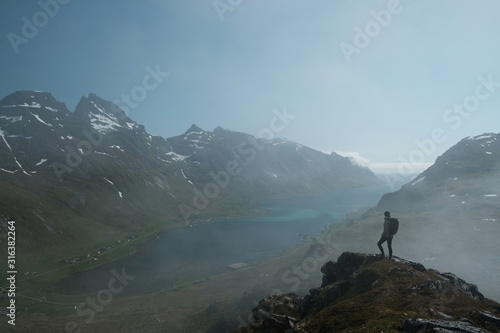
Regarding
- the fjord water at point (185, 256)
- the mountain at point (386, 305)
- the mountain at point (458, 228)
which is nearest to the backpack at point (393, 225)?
the mountain at point (386, 305)

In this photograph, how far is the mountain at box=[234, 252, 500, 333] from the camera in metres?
16.9

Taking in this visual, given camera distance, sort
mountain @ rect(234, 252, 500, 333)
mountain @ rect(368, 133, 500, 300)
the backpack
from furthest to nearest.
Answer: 1. mountain @ rect(368, 133, 500, 300)
2. the backpack
3. mountain @ rect(234, 252, 500, 333)

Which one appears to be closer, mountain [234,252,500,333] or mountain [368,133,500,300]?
mountain [234,252,500,333]

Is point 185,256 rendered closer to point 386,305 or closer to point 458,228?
point 458,228

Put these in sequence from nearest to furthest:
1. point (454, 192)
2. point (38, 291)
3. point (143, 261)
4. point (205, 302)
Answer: point (205, 302), point (38, 291), point (143, 261), point (454, 192)

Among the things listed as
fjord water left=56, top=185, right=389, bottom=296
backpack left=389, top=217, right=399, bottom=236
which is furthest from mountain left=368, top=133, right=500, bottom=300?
backpack left=389, top=217, right=399, bottom=236

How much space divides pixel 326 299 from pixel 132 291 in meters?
83.2

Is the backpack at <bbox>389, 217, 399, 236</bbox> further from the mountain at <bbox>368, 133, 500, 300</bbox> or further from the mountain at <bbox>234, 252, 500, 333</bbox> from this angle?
the mountain at <bbox>368, 133, 500, 300</bbox>

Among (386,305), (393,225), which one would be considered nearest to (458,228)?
(393,225)

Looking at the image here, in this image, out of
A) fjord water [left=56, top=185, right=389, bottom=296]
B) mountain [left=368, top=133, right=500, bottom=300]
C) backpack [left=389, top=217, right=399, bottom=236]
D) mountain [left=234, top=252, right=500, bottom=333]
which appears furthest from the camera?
fjord water [left=56, top=185, right=389, bottom=296]

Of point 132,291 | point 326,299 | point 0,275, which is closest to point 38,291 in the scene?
point 0,275

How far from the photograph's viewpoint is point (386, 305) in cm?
2086

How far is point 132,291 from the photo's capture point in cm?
9406

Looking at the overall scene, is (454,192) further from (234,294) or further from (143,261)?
(143,261)
